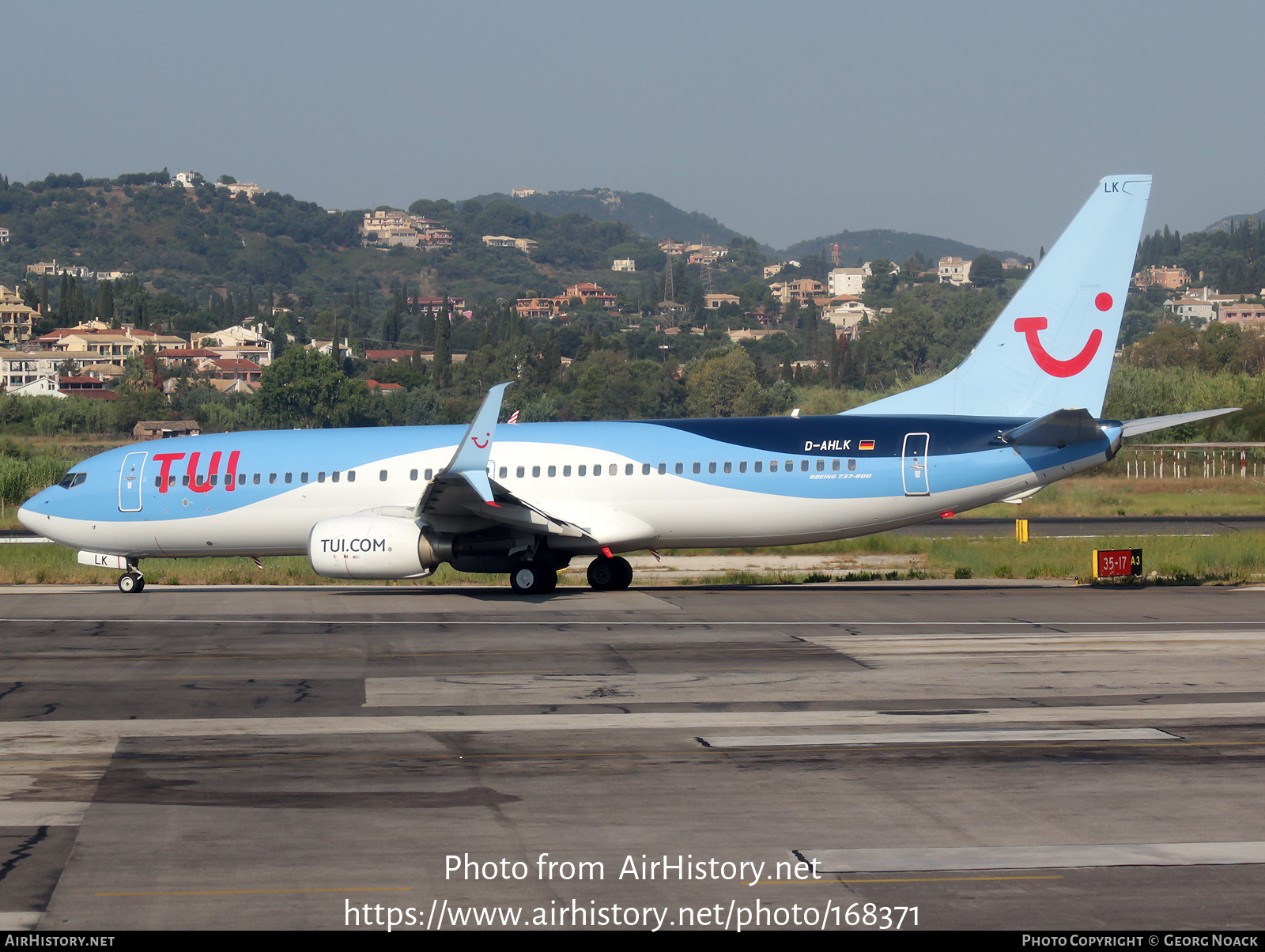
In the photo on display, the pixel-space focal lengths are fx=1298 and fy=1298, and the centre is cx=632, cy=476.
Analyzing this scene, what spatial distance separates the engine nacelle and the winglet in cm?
149

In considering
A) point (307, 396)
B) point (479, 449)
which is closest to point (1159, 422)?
point (479, 449)

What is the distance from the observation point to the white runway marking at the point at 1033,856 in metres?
8.68

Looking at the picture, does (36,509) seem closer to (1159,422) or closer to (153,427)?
(1159,422)

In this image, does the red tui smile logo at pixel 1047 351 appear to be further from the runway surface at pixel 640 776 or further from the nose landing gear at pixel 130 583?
the nose landing gear at pixel 130 583

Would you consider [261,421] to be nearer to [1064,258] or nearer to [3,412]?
[3,412]

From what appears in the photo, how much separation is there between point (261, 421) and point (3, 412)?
20612 millimetres

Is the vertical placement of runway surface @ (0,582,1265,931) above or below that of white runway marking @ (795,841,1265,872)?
below

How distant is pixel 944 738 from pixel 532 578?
14.9m

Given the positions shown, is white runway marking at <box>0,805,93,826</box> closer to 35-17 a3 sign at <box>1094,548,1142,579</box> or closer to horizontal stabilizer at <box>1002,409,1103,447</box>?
horizontal stabilizer at <box>1002,409,1103,447</box>

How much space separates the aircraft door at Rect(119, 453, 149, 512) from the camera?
28453mm

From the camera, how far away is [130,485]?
93.8ft

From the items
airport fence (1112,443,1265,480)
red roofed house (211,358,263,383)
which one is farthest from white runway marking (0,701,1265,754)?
red roofed house (211,358,263,383)
